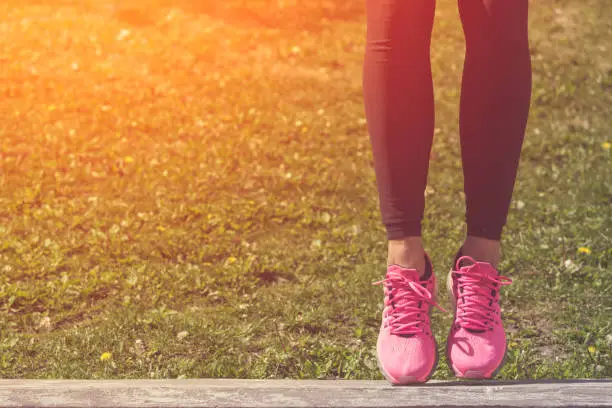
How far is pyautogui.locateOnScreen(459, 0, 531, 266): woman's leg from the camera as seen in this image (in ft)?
8.45

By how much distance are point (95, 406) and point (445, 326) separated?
75.2 inches

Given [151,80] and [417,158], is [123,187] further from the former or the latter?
[417,158]

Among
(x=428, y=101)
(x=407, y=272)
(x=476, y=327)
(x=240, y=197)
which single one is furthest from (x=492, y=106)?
(x=240, y=197)

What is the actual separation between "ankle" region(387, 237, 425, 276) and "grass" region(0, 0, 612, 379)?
847 millimetres

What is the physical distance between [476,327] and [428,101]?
2.26 ft

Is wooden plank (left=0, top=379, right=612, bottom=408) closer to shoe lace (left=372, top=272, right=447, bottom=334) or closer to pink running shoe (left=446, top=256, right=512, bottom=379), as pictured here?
pink running shoe (left=446, top=256, right=512, bottom=379)

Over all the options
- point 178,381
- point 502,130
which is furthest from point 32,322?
point 502,130

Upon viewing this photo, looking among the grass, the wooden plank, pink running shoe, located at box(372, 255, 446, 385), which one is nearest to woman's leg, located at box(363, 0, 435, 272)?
pink running shoe, located at box(372, 255, 446, 385)

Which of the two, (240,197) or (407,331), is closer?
(407,331)

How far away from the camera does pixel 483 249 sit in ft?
8.82

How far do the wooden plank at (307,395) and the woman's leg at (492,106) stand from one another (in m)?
0.44

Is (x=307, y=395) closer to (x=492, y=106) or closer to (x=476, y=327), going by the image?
(x=476, y=327)

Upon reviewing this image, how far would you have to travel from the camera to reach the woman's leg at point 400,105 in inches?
99.5

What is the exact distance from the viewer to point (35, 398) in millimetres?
2441
